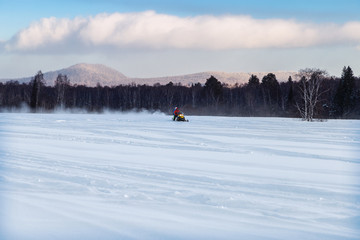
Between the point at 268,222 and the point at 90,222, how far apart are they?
1740 millimetres

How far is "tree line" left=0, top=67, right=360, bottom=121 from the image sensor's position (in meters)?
49.7

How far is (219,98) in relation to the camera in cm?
6619

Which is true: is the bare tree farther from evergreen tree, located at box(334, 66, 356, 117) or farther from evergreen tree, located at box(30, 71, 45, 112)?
evergreen tree, located at box(30, 71, 45, 112)

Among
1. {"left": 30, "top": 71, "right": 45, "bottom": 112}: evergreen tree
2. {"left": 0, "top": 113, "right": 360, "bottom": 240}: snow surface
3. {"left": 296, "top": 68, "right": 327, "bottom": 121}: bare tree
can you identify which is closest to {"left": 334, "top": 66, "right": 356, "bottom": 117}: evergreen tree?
{"left": 296, "top": 68, "right": 327, "bottom": 121}: bare tree

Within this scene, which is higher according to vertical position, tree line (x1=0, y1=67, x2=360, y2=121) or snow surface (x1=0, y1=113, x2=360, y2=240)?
tree line (x1=0, y1=67, x2=360, y2=121)

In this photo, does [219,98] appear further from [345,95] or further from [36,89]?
[36,89]

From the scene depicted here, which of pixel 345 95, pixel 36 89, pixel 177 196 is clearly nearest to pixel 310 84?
pixel 345 95

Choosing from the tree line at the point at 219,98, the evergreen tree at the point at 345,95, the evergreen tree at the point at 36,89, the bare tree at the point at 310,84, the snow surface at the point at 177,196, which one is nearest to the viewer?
the snow surface at the point at 177,196

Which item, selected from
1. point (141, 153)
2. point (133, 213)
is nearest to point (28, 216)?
point (133, 213)

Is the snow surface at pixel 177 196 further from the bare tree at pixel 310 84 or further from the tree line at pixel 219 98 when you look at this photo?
the tree line at pixel 219 98

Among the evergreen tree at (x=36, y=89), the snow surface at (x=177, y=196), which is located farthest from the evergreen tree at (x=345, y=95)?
the snow surface at (x=177, y=196)

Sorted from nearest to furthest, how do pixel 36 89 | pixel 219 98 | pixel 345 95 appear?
pixel 345 95
pixel 36 89
pixel 219 98

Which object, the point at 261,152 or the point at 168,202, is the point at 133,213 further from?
the point at 261,152

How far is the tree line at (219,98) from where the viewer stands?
4971 centimetres
